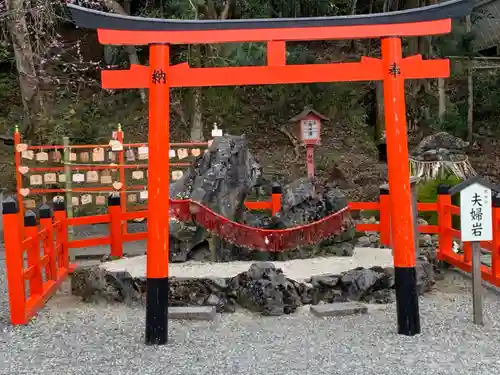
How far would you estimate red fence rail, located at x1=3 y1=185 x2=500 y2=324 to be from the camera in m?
5.29

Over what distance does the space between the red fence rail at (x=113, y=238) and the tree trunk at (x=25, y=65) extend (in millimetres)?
5617

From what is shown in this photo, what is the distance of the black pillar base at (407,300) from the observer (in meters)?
4.68

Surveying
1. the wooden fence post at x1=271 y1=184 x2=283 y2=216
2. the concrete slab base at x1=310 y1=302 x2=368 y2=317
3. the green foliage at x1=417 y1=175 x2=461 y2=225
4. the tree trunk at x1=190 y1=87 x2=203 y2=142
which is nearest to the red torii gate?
the concrete slab base at x1=310 y1=302 x2=368 y2=317

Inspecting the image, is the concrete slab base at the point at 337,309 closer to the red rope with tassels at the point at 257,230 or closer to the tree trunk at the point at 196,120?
the red rope with tassels at the point at 257,230

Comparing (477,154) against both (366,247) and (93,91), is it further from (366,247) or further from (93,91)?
(93,91)

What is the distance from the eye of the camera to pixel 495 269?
630 cm

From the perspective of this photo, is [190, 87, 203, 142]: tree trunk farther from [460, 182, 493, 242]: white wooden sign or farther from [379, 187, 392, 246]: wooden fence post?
[460, 182, 493, 242]: white wooden sign

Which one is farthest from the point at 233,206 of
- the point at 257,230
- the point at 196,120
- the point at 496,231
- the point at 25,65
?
the point at 25,65

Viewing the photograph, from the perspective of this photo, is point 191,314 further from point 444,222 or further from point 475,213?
point 444,222

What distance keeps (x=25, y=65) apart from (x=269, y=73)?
31.0 ft

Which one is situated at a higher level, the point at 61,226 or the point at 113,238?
the point at 61,226

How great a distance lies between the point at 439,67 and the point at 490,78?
12882 millimetres

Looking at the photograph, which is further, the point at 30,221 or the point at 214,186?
the point at 214,186

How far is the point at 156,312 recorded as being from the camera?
457 cm
